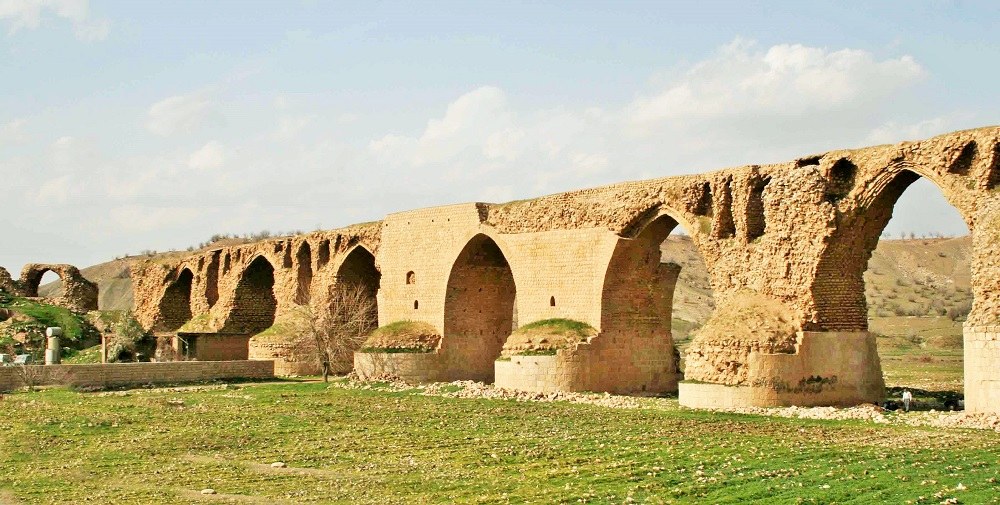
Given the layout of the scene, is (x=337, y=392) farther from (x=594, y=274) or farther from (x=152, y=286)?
(x=152, y=286)

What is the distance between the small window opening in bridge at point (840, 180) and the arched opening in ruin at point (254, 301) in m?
24.8

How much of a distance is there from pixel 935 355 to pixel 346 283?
2021cm

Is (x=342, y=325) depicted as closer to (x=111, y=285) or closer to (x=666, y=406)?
(x=666, y=406)

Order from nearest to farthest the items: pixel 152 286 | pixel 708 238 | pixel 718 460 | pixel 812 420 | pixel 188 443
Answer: pixel 718 460 → pixel 188 443 → pixel 812 420 → pixel 708 238 → pixel 152 286

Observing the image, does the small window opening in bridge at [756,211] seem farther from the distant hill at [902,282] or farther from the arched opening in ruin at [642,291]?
the distant hill at [902,282]

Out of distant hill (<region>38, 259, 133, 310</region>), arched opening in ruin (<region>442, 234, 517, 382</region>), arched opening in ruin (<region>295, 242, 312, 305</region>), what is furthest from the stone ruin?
distant hill (<region>38, 259, 133, 310</region>)

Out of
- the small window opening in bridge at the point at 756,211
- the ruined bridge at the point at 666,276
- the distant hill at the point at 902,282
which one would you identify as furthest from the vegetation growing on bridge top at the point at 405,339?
the distant hill at the point at 902,282

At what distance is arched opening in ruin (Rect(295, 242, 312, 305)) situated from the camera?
38594 millimetres

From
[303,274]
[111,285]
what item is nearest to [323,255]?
[303,274]

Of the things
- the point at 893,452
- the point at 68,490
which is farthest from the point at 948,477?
the point at 68,490


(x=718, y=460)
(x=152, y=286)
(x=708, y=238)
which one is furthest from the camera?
(x=152, y=286)

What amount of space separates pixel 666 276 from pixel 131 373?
14.1 metres

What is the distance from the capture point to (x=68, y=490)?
44.1 ft

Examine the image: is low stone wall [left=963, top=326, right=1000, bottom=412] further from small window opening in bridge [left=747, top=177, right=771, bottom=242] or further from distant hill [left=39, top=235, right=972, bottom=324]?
distant hill [left=39, top=235, right=972, bottom=324]
